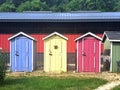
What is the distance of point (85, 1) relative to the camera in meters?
A: 79.8

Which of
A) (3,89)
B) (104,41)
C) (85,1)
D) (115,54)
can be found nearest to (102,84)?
(3,89)

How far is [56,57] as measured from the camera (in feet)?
66.4

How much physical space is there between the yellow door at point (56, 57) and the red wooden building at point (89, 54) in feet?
3.56

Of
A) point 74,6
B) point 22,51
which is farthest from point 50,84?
point 74,6

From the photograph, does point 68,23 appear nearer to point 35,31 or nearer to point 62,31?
point 62,31

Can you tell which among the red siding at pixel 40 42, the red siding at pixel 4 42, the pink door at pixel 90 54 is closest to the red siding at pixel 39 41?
the red siding at pixel 40 42

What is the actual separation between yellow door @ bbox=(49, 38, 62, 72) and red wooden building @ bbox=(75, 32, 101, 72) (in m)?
1.08

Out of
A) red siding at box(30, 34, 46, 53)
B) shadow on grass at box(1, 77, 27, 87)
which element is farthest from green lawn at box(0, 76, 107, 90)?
red siding at box(30, 34, 46, 53)

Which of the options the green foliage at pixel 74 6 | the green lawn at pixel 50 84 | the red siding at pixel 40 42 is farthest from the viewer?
the green foliage at pixel 74 6

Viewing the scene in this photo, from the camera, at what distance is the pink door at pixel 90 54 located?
20.2m

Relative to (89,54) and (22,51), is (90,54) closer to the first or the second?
(89,54)

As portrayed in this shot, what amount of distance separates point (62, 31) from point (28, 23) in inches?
115

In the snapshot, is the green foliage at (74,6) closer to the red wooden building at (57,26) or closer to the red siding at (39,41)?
the red wooden building at (57,26)

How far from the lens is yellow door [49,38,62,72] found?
20.2m
